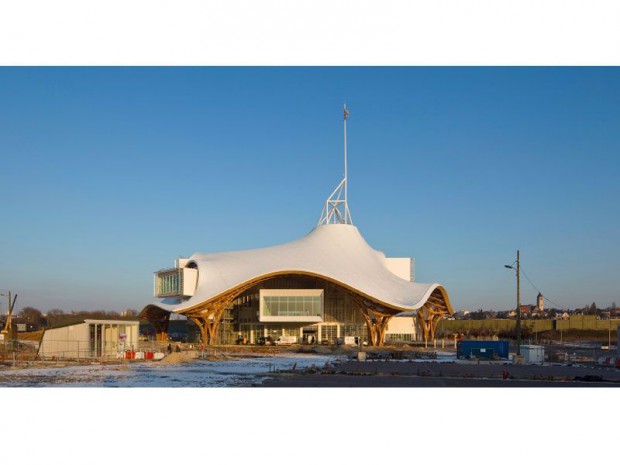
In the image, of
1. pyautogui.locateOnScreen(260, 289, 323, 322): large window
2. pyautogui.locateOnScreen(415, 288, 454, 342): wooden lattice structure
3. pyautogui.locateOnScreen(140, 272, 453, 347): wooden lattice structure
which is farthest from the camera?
pyautogui.locateOnScreen(415, 288, 454, 342): wooden lattice structure

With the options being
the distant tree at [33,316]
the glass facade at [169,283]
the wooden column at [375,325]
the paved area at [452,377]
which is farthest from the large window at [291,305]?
the distant tree at [33,316]

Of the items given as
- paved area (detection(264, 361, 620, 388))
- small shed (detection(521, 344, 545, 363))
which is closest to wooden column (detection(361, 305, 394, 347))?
small shed (detection(521, 344, 545, 363))

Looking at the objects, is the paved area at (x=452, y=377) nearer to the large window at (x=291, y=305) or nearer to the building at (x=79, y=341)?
the building at (x=79, y=341)

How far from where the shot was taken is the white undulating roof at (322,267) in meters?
66.9

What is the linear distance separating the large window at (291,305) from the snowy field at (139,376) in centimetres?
3073

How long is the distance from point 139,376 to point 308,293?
40.3 m

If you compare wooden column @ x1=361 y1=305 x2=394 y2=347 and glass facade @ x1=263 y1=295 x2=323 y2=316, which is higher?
glass facade @ x1=263 y1=295 x2=323 y2=316

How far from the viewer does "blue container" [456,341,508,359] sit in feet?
149

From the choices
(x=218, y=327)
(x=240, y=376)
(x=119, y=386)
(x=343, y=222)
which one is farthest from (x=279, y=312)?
(x=119, y=386)

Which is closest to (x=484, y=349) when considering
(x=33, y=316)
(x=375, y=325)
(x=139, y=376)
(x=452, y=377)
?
(x=452, y=377)

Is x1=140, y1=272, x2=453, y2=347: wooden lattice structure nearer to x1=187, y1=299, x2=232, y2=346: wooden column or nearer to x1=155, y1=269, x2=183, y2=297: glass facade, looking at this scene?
x1=187, y1=299, x2=232, y2=346: wooden column

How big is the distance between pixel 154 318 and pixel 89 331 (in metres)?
35.9

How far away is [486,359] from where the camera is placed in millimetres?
44938

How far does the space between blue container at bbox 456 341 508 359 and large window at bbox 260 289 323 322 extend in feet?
83.3
